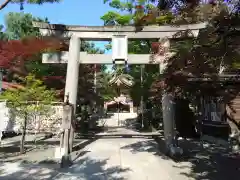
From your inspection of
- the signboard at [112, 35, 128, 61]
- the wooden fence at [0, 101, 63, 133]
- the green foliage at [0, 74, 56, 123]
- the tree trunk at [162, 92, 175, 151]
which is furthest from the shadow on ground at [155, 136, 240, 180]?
the green foliage at [0, 74, 56, 123]

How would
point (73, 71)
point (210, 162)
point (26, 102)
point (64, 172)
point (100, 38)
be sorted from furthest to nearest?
point (100, 38) < point (73, 71) < point (26, 102) < point (210, 162) < point (64, 172)

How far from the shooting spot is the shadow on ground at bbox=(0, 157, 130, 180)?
22.6 feet

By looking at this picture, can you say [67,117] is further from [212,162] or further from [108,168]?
[212,162]

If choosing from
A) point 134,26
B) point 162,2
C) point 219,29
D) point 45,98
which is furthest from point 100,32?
point 219,29

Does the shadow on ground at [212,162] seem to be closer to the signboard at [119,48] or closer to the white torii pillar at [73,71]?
the signboard at [119,48]

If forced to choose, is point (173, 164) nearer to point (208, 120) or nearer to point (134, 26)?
point (134, 26)

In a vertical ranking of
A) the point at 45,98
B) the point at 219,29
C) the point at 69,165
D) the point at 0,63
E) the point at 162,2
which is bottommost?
the point at 69,165

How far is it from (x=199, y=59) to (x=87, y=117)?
53.2 ft

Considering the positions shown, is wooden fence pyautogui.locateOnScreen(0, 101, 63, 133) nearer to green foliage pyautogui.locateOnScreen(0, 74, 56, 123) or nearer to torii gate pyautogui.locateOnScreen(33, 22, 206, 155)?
green foliage pyautogui.locateOnScreen(0, 74, 56, 123)

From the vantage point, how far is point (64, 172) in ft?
24.3

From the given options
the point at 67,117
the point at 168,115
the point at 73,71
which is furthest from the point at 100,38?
the point at 168,115

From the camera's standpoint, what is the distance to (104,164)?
8.32m

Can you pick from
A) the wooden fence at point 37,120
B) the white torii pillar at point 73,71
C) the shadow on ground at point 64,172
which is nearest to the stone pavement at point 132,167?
the shadow on ground at point 64,172

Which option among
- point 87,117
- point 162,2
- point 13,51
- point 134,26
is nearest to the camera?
point 162,2
